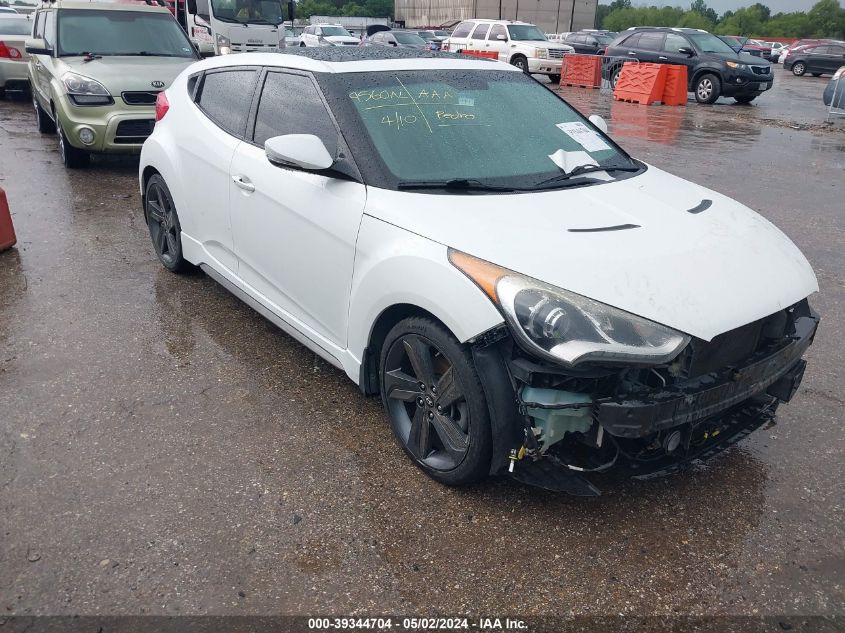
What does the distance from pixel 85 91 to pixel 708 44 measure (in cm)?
1644

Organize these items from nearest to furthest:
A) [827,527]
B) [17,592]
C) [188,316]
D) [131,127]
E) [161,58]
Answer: [17,592] < [827,527] < [188,316] < [131,127] < [161,58]

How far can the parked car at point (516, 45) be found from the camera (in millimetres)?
22594

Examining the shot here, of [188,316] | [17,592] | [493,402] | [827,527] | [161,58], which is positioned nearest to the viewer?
[17,592]

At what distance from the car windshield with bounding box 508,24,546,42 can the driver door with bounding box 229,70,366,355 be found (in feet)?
69.1

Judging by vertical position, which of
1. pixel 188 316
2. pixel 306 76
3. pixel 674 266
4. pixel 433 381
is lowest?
pixel 188 316

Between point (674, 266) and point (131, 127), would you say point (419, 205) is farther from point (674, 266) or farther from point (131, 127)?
point (131, 127)

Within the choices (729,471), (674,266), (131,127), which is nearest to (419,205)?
(674,266)

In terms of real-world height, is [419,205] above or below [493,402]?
above

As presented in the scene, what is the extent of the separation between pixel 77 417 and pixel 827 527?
335cm

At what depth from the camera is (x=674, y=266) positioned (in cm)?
274

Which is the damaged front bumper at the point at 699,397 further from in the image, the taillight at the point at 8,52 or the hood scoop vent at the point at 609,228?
the taillight at the point at 8,52

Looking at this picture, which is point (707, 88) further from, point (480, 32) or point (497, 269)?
point (497, 269)

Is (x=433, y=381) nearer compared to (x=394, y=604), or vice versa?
(x=394, y=604)

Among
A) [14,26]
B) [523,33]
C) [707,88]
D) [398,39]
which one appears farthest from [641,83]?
[14,26]
